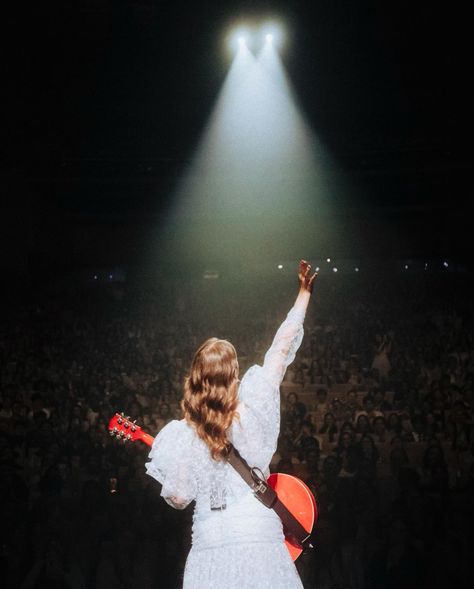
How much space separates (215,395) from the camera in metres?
2.02

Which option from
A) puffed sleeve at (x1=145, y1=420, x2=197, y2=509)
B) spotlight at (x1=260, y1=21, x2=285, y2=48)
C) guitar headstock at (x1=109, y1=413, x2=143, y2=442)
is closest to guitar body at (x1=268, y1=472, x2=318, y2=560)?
puffed sleeve at (x1=145, y1=420, x2=197, y2=509)

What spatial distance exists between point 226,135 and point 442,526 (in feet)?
29.2

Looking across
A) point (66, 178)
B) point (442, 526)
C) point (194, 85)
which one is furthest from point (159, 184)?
point (442, 526)

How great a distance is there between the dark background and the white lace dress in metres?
6.58

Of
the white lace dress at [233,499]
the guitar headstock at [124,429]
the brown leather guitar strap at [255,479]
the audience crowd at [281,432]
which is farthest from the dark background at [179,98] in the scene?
the brown leather guitar strap at [255,479]

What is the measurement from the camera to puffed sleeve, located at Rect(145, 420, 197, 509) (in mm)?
2020

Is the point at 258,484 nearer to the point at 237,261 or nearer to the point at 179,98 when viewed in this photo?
the point at 179,98

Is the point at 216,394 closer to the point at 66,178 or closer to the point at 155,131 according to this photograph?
the point at 155,131

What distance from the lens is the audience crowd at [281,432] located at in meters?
5.00

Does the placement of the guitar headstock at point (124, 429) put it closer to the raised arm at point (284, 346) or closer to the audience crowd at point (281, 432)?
the raised arm at point (284, 346)

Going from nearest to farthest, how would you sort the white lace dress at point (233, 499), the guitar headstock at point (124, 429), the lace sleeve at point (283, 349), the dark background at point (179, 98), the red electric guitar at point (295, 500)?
the white lace dress at point (233, 499) → the lace sleeve at point (283, 349) → the red electric guitar at point (295, 500) → the guitar headstock at point (124, 429) → the dark background at point (179, 98)

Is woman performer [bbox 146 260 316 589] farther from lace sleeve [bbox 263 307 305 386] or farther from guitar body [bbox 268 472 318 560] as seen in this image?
guitar body [bbox 268 472 318 560]

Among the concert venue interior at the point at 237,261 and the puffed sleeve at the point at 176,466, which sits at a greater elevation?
the concert venue interior at the point at 237,261

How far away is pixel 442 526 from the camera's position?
205 inches
